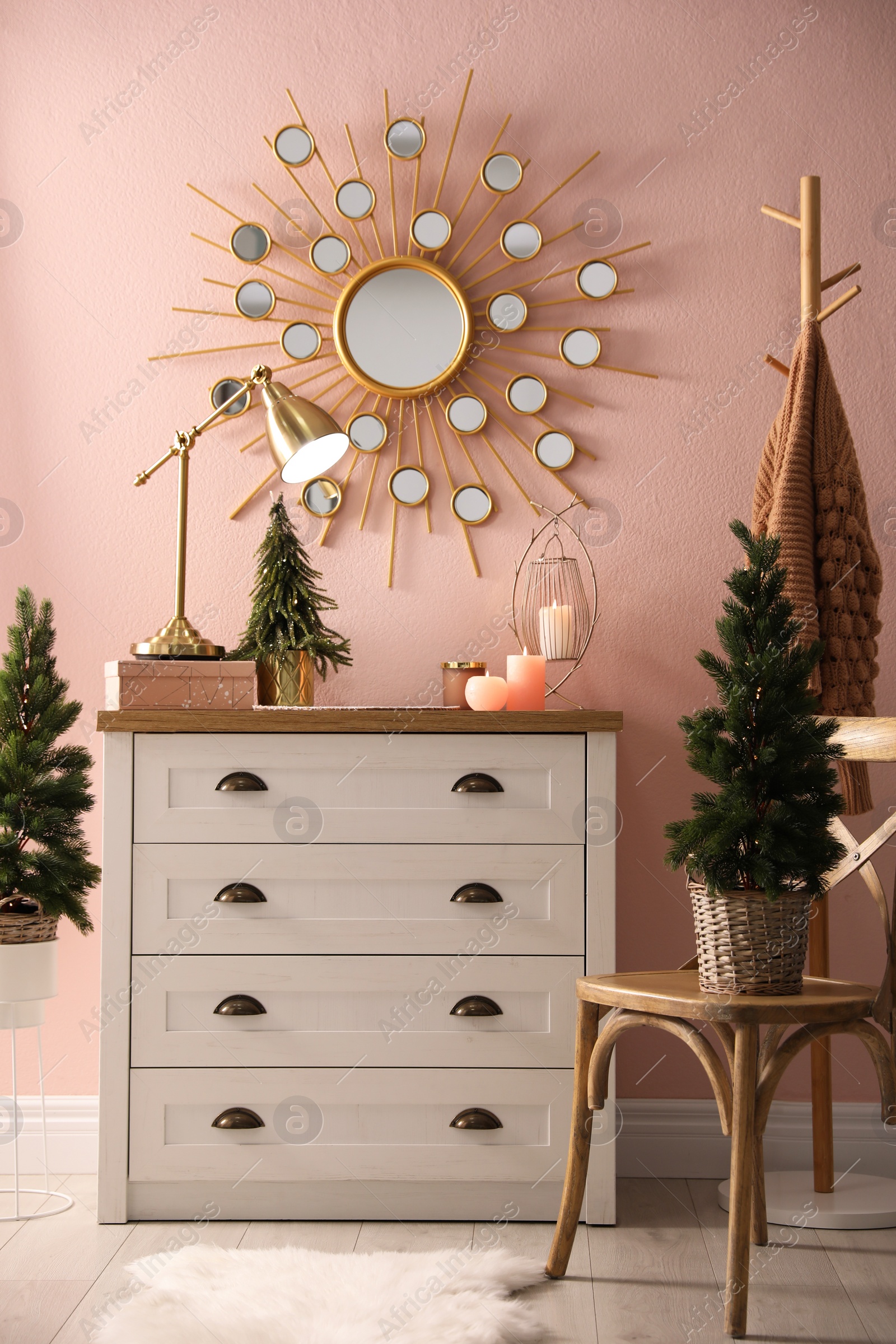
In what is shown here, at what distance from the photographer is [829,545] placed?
206 centimetres

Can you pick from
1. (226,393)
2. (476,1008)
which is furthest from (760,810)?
(226,393)

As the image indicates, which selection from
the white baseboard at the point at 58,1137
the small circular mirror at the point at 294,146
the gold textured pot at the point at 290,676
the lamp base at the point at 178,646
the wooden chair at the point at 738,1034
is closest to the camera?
the wooden chair at the point at 738,1034

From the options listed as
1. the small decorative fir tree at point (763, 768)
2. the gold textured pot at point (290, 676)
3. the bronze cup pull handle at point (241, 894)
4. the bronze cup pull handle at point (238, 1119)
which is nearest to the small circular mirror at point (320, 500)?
the gold textured pot at point (290, 676)

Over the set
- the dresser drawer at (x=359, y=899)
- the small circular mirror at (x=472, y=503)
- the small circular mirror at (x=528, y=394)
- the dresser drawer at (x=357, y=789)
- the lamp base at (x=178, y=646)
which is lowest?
the dresser drawer at (x=359, y=899)

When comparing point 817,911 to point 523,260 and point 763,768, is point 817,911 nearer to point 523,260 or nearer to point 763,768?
point 763,768

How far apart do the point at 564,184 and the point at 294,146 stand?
23.6 inches

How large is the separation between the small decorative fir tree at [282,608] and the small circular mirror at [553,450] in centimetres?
57

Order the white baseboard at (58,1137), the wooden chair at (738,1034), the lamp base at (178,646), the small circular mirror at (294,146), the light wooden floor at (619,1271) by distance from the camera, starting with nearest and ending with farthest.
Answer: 1. the wooden chair at (738,1034)
2. the light wooden floor at (619,1271)
3. the lamp base at (178,646)
4. the white baseboard at (58,1137)
5. the small circular mirror at (294,146)

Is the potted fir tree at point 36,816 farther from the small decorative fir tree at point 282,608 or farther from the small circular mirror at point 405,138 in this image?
the small circular mirror at point 405,138

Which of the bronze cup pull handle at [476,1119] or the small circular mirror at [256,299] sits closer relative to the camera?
the bronze cup pull handle at [476,1119]

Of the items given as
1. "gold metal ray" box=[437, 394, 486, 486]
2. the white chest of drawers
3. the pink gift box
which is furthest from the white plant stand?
"gold metal ray" box=[437, 394, 486, 486]

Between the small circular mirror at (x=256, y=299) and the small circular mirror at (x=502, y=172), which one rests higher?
the small circular mirror at (x=502, y=172)

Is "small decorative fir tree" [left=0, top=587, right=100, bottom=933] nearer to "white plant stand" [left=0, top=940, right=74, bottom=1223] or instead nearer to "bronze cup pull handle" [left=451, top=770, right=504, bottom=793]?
"white plant stand" [left=0, top=940, right=74, bottom=1223]

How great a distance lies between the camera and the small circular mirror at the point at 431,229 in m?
2.45
